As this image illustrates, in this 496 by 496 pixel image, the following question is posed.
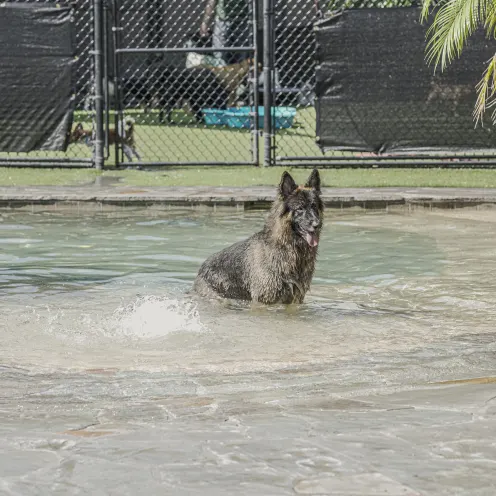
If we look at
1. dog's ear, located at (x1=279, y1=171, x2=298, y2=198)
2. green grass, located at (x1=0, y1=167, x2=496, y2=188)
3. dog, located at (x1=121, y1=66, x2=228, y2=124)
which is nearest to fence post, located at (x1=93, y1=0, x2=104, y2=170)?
green grass, located at (x1=0, y1=167, x2=496, y2=188)

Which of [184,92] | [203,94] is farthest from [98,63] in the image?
[203,94]

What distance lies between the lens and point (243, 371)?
20.7 ft

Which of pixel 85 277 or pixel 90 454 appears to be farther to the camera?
pixel 85 277

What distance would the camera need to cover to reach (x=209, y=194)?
14.0 metres

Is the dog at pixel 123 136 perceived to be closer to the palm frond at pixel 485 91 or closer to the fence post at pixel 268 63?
the fence post at pixel 268 63

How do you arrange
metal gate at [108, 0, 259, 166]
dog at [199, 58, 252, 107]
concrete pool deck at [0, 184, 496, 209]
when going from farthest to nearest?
dog at [199, 58, 252, 107] < metal gate at [108, 0, 259, 166] < concrete pool deck at [0, 184, 496, 209]

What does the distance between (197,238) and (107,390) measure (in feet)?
20.3

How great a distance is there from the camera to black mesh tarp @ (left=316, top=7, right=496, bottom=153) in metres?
16.2

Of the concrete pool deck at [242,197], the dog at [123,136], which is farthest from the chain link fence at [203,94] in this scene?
the concrete pool deck at [242,197]

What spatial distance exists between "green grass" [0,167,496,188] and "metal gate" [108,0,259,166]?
40 cm

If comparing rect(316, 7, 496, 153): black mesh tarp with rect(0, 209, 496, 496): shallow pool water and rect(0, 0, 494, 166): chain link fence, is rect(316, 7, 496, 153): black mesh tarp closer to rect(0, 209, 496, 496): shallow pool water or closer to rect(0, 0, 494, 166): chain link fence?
rect(0, 0, 494, 166): chain link fence

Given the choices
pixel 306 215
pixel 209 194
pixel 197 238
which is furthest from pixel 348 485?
pixel 209 194

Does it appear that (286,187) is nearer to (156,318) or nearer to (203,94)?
(156,318)

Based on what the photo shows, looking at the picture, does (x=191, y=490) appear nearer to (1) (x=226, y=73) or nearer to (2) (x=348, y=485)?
(2) (x=348, y=485)
